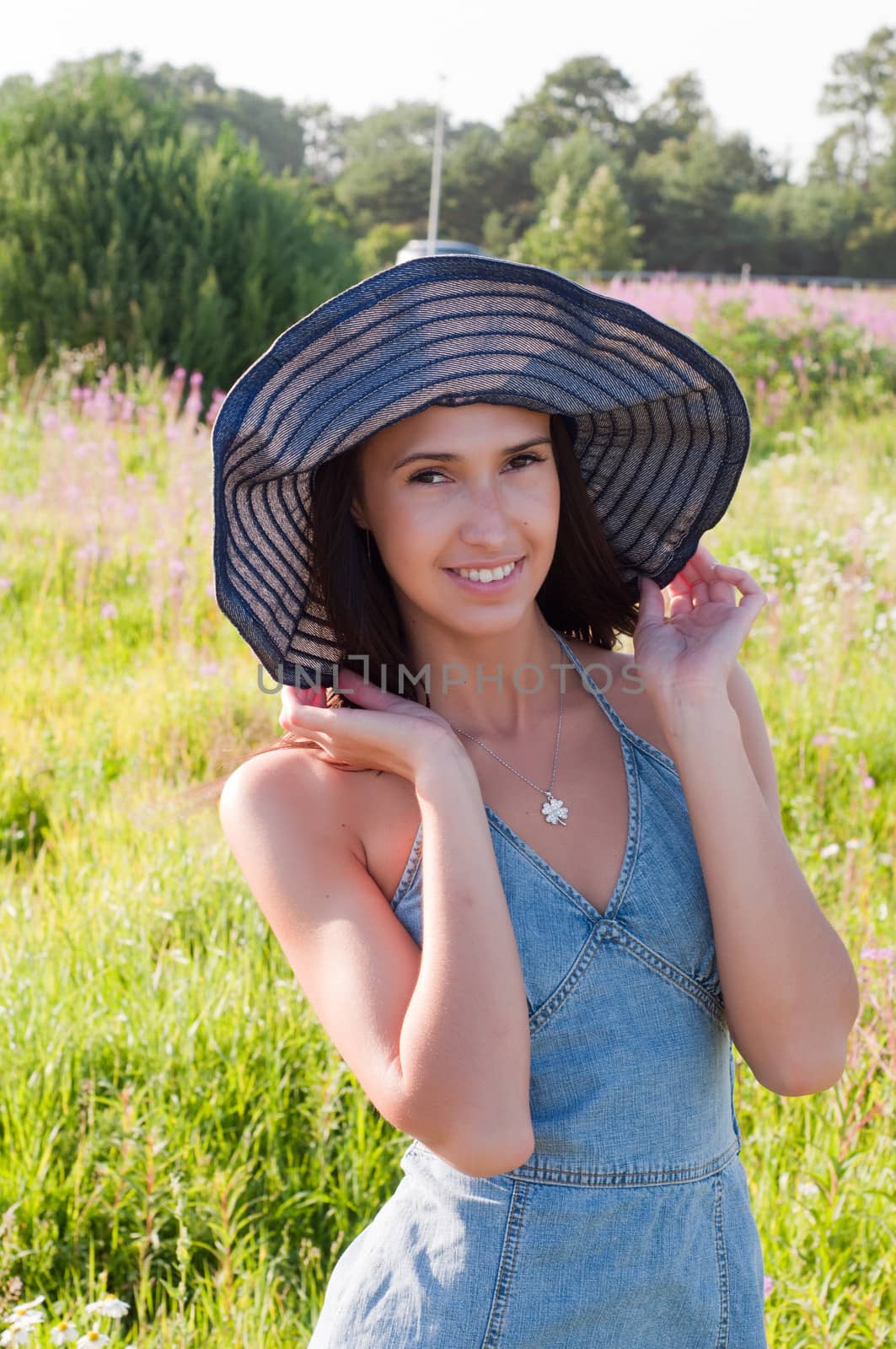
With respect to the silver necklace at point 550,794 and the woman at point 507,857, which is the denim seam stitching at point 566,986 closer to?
the woman at point 507,857

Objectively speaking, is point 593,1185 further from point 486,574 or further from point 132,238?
point 132,238

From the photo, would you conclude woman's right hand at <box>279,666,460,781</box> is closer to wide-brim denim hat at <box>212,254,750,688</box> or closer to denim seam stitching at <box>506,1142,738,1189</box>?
wide-brim denim hat at <box>212,254,750,688</box>

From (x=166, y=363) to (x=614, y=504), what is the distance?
9.45 meters

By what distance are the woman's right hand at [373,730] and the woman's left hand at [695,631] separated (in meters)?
0.32

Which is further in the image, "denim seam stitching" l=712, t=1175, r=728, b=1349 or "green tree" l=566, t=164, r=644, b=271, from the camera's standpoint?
"green tree" l=566, t=164, r=644, b=271

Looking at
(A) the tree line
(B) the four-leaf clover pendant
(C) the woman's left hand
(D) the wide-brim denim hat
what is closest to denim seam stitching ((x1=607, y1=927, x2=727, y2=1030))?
(B) the four-leaf clover pendant

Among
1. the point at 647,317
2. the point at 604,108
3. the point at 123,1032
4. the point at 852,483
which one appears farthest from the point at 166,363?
the point at 604,108

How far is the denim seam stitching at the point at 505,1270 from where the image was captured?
145 cm

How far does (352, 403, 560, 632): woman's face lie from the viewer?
5.45 ft

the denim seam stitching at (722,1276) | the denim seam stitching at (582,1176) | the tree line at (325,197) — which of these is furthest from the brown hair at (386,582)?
the tree line at (325,197)

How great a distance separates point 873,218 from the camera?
46.7 meters

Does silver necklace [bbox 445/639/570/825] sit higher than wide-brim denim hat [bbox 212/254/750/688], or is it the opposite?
wide-brim denim hat [bbox 212/254/750/688]

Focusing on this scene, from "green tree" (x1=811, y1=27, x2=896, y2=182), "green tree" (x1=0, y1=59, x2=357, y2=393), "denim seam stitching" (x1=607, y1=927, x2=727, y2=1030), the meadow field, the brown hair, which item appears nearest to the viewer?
"denim seam stitching" (x1=607, y1=927, x2=727, y2=1030)

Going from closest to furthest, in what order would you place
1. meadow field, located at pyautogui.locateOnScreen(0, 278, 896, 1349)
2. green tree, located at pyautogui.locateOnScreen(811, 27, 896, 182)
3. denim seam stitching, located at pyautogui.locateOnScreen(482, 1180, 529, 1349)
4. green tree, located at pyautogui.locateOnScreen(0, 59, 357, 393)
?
1. denim seam stitching, located at pyautogui.locateOnScreen(482, 1180, 529, 1349)
2. meadow field, located at pyautogui.locateOnScreen(0, 278, 896, 1349)
3. green tree, located at pyautogui.locateOnScreen(0, 59, 357, 393)
4. green tree, located at pyautogui.locateOnScreen(811, 27, 896, 182)
